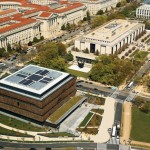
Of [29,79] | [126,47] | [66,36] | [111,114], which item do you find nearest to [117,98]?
[111,114]

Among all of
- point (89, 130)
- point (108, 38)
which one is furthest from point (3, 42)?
point (89, 130)

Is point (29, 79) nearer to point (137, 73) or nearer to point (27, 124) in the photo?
point (27, 124)

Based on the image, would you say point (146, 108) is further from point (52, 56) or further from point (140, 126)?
point (52, 56)

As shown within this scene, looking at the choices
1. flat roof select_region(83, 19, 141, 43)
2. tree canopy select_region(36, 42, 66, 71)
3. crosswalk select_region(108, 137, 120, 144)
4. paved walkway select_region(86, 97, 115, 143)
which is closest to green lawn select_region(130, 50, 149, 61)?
flat roof select_region(83, 19, 141, 43)

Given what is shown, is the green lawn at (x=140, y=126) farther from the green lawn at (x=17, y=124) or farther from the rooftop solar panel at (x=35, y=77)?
the rooftop solar panel at (x=35, y=77)

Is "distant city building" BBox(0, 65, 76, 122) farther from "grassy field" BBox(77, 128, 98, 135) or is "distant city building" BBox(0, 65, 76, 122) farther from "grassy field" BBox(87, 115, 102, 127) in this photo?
"grassy field" BBox(87, 115, 102, 127)

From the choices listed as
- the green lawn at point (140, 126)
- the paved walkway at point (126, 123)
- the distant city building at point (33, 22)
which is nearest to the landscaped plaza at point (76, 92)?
the green lawn at point (140, 126)
